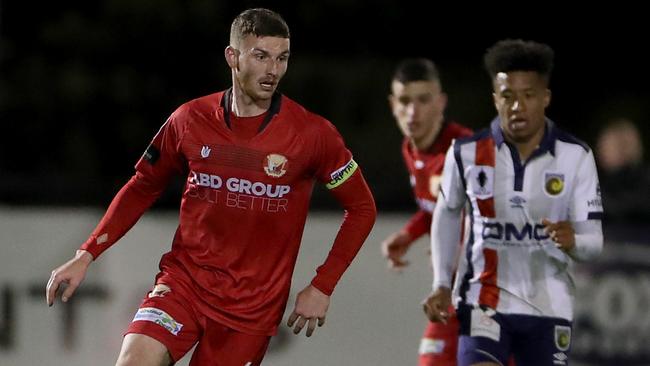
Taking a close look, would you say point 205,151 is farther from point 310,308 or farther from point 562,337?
point 562,337

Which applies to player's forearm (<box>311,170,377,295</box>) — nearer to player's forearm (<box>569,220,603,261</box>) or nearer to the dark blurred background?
player's forearm (<box>569,220,603,261</box>)

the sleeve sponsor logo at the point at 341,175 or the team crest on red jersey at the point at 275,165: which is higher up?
the team crest on red jersey at the point at 275,165

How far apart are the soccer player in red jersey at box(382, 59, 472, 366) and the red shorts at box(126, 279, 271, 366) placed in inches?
66.3

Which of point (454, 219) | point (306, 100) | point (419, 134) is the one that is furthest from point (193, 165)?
point (306, 100)

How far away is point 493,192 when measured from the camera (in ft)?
18.3

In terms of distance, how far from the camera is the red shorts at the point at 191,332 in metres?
4.95

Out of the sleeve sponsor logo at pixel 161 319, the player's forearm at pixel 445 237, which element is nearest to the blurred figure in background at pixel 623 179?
the player's forearm at pixel 445 237

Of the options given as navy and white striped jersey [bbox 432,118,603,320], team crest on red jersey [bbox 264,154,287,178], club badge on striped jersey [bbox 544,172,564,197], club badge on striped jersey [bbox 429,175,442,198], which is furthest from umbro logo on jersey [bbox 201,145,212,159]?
club badge on striped jersey [bbox 429,175,442,198]

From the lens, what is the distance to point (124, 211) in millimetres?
5234

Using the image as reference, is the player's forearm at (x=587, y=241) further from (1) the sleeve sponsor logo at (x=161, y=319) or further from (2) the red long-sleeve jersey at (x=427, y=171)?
(1) the sleeve sponsor logo at (x=161, y=319)

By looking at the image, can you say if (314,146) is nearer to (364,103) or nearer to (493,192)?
(493,192)

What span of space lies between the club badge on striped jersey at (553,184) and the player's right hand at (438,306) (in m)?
0.64

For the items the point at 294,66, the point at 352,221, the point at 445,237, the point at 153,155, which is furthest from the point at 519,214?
the point at 294,66

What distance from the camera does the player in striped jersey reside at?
5.47 metres
